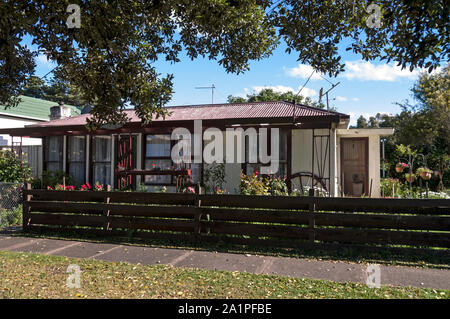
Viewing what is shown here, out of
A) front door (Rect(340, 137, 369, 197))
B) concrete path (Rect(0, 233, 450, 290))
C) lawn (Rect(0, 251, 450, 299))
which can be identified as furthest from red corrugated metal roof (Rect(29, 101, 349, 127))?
lawn (Rect(0, 251, 450, 299))

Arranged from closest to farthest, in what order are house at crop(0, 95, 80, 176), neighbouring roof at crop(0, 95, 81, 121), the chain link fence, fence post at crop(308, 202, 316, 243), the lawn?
the lawn
fence post at crop(308, 202, 316, 243)
the chain link fence
house at crop(0, 95, 80, 176)
neighbouring roof at crop(0, 95, 81, 121)

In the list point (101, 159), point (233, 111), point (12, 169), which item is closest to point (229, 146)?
point (233, 111)

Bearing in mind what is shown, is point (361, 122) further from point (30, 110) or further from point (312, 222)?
point (312, 222)

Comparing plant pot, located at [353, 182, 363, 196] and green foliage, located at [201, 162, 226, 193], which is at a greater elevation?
green foliage, located at [201, 162, 226, 193]

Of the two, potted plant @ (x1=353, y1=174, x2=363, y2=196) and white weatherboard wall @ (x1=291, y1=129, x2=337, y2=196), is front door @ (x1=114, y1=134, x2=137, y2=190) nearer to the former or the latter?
white weatherboard wall @ (x1=291, y1=129, x2=337, y2=196)

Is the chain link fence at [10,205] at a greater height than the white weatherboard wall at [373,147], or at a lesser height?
lesser

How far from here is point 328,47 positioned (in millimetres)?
6066

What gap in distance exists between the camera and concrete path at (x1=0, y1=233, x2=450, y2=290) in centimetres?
479

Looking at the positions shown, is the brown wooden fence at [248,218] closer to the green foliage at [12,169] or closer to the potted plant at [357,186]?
the green foliage at [12,169]

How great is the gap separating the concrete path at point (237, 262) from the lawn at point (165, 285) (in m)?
0.29

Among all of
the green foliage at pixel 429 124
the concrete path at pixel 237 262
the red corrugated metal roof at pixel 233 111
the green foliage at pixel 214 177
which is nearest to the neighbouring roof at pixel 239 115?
the red corrugated metal roof at pixel 233 111

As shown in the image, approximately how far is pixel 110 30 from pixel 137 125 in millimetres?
5535

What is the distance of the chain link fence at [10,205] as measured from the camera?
29.8 ft

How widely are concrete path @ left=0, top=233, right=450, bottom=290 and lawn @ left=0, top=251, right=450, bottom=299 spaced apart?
29 centimetres
